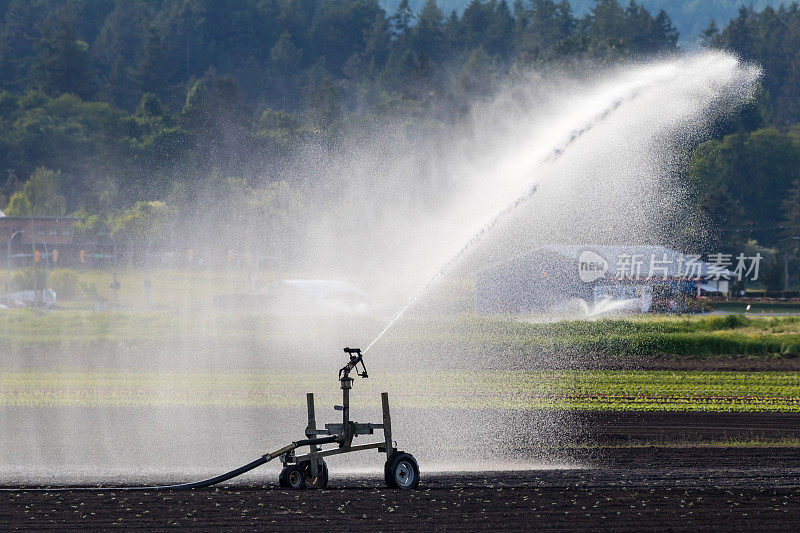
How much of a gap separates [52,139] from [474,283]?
11148 cm

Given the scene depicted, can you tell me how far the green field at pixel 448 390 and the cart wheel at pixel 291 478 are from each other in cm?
1246

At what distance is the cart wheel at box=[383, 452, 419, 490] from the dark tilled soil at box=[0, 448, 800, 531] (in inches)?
6.6

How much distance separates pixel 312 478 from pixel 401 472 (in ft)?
4.51

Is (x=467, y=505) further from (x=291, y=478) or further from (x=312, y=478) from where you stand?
(x=291, y=478)

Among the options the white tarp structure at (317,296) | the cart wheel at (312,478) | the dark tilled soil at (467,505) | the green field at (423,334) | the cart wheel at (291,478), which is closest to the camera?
the dark tilled soil at (467,505)

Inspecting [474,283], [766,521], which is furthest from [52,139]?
[766,521]

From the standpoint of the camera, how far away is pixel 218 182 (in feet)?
351

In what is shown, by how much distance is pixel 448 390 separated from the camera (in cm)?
3472

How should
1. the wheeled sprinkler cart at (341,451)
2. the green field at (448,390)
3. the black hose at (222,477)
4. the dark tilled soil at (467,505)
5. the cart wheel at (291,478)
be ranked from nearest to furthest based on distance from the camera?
the dark tilled soil at (467,505) < the black hose at (222,477) < the wheeled sprinkler cart at (341,451) < the cart wheel at (291,478) < the green field at (448,390)

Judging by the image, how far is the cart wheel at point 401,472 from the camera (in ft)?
A: 56.6

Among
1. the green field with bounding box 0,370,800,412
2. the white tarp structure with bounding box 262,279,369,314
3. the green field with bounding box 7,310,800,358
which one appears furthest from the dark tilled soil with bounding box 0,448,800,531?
the white tarp structure with bounding box 262,279,369,314

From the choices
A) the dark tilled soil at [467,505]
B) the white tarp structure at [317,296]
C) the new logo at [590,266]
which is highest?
the new logo at [590,266]

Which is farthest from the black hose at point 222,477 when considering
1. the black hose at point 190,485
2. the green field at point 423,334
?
the green field at point 423,334

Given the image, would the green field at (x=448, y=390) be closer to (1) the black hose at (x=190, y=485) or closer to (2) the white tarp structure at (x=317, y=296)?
Answer: (2) the white tarp structure at (x=317, y=296)
